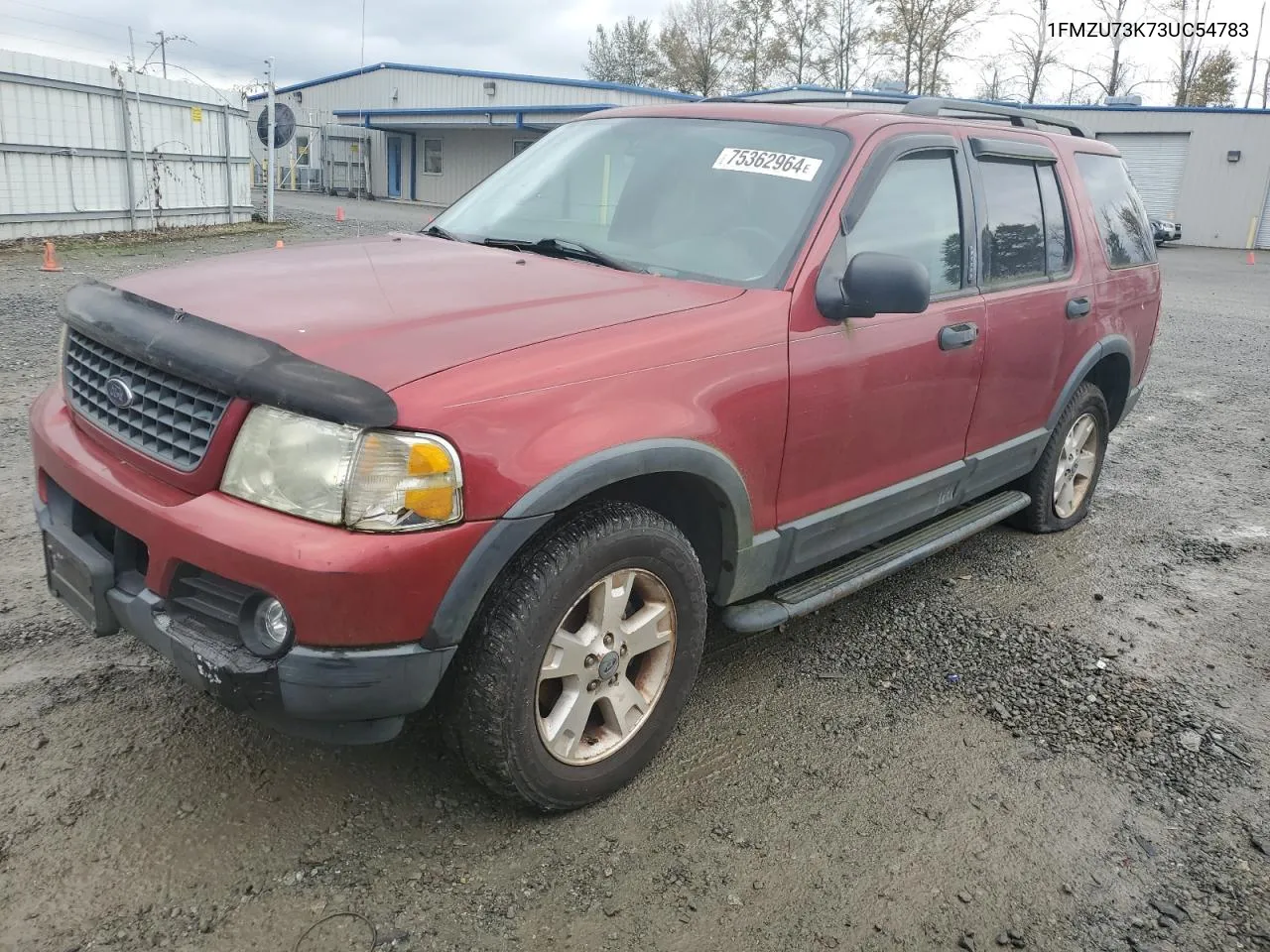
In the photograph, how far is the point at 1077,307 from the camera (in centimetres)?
452

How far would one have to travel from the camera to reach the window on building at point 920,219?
3381 millimetres

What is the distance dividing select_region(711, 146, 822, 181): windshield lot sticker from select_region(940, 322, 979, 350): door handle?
0.77 metres

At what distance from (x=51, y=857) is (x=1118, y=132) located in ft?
124

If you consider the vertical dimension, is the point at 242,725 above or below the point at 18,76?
below

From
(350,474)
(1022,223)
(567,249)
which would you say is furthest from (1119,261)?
(350,474)

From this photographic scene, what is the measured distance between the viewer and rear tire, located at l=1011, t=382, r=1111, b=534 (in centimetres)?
484

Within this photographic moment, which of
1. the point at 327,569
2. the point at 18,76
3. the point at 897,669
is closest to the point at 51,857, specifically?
the point at 327,569

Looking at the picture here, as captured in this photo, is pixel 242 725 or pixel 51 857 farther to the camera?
pixel 242 725

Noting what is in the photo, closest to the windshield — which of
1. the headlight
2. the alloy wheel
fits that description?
the alloy wheel

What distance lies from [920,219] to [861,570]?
1296mm

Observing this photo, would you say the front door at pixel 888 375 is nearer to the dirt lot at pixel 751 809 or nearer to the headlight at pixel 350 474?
the dirt lot at pixel 751 809

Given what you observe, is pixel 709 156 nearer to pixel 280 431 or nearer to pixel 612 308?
pixel 612 308

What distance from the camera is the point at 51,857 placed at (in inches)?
94.7

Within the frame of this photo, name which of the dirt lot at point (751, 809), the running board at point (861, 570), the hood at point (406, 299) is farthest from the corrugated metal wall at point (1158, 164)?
the hood at point (406, 299)
